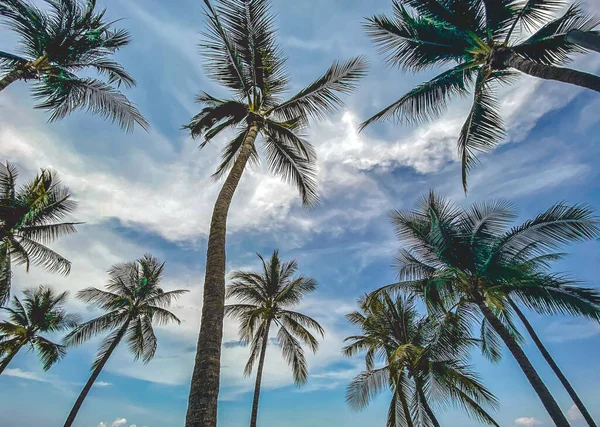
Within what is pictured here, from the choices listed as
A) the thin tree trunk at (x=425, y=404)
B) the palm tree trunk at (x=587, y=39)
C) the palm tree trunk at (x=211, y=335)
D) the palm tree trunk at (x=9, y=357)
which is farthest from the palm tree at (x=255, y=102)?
the palm tree trunk at (x=9, y=357)

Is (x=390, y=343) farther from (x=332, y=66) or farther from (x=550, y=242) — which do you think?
(x=332, y=66)

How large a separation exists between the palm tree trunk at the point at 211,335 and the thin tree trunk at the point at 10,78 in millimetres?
5885

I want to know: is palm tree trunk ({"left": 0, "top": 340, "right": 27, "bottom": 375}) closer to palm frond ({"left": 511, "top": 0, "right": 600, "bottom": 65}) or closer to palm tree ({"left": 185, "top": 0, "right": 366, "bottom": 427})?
palm tree ({"left": 185, "top": 0, "right": 366, "bottom": 427})

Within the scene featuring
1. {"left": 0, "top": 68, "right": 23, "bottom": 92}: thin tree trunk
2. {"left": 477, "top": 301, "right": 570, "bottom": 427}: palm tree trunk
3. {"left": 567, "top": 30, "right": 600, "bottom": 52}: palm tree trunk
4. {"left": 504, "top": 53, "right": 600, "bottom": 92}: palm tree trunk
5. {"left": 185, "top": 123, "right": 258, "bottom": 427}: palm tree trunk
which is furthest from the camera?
{"left": 477, "top": 301, "right": 570, "bottom": 427}: palm tree trunk

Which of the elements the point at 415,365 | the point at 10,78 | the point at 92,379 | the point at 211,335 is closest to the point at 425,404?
the point at 415,365

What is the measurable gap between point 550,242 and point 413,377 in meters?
7.94

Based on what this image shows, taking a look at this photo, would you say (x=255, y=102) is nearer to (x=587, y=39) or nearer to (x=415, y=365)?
(x=587, y=39)

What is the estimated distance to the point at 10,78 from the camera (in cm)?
737

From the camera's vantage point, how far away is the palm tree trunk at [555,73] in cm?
472

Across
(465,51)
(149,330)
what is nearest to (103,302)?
(149,330)

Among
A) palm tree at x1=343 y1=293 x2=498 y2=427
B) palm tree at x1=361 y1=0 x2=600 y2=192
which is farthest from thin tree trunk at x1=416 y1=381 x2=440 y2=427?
palm tree at x1=361 y1=0 x2=600 y2=192

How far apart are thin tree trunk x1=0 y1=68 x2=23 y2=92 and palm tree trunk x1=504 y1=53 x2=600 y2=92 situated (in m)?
11.0

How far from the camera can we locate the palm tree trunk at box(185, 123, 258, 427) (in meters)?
3.41

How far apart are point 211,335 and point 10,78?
26.5 feet
